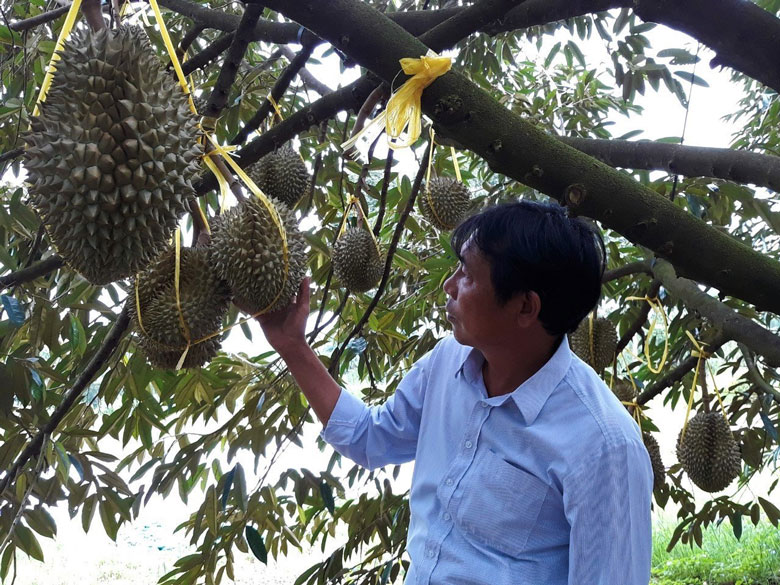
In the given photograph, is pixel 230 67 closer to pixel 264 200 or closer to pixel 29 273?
pixel 264 200

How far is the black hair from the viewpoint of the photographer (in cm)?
121

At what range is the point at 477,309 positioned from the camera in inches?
49.0

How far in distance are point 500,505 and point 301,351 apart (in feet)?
1.60

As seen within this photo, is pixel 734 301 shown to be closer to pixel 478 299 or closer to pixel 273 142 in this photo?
pixel 478 299

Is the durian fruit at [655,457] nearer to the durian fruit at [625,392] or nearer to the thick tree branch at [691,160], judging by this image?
the durian fruit at [625,392]

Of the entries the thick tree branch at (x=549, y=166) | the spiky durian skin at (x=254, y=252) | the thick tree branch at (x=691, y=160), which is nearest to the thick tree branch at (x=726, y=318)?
the thick tree branch at (x=691, y=160)

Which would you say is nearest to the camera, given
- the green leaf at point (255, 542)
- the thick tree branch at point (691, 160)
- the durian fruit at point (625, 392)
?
the green leaf at point (255, 542)

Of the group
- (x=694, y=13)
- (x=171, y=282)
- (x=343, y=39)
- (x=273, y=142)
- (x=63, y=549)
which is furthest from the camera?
(x=63, y=549)

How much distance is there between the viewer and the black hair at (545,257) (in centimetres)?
121

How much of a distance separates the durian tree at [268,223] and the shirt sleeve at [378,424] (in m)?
0.13

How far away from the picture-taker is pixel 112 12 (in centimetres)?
89

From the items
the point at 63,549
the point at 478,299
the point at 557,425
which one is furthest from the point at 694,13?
the point at 63,549

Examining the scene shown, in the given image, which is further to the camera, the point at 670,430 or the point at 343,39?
the point at 670,430

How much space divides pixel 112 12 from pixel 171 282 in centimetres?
41
